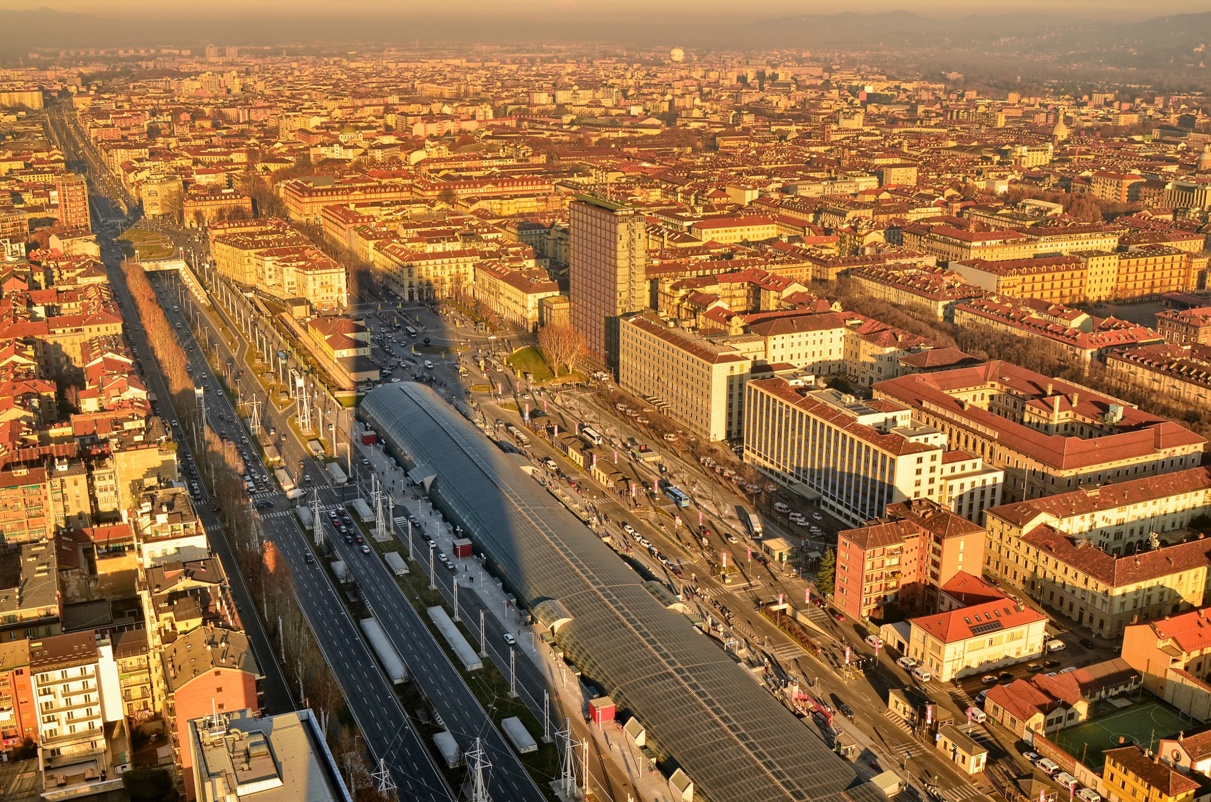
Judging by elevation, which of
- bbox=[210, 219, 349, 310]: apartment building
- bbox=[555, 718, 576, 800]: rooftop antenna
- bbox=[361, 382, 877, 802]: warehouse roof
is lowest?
bbox=[555, 718, 576, 800]: rooftop antenna

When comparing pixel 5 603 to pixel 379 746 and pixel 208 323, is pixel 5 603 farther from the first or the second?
pixel 208 323

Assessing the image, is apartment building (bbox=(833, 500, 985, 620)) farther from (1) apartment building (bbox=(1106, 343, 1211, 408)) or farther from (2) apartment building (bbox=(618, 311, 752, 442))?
(1) apartment building (bbox=(1106, 343, 1211, 408))

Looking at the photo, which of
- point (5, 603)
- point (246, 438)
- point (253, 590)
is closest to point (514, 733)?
point (253, 590)

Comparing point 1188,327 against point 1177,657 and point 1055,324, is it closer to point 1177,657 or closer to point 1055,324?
point 1055,324

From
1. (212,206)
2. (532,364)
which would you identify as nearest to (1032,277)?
(532,364)

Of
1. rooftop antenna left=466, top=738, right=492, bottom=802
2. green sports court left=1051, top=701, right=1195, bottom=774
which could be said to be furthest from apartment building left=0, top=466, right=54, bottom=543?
green sports court left=1051, top=701, right=1195, bottom=774

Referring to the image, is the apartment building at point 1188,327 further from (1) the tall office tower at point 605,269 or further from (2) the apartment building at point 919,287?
(1) the tall office tower at point 605,269

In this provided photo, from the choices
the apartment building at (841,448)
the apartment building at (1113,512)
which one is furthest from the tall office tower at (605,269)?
the apartment building at (1113,512)
